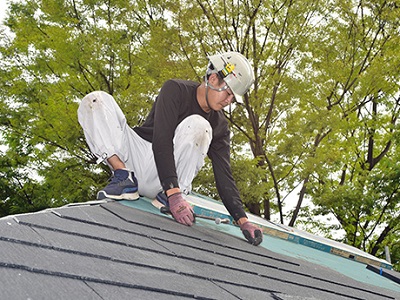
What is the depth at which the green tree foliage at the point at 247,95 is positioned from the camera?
982cm

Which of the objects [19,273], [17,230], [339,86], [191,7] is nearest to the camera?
[19,273]

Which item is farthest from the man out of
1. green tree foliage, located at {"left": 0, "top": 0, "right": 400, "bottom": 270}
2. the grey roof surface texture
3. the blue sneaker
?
green tree foliage, located at {"left": 0, "top": 0, "right": 400, "bottom": 270}

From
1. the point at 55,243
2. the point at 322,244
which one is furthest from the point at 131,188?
the point at 322,244

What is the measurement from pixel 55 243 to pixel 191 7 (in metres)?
8.91

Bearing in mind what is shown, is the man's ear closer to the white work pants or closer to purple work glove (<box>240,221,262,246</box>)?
the white work pants

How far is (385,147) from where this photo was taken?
1325cm

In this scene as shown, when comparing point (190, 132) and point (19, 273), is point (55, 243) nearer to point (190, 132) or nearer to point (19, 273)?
point (19, 273)

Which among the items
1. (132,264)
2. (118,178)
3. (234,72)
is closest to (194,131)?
(234,72)

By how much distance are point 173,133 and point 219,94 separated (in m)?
0.43

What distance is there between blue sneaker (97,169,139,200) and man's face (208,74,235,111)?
71 centimetres

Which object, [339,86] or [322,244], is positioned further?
[339,86]

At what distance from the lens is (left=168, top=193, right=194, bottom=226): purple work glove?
8.43 ft

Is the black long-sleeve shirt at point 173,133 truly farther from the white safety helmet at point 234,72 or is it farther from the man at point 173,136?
the white safety helmet at point 234,72

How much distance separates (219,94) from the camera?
2.91 metres
